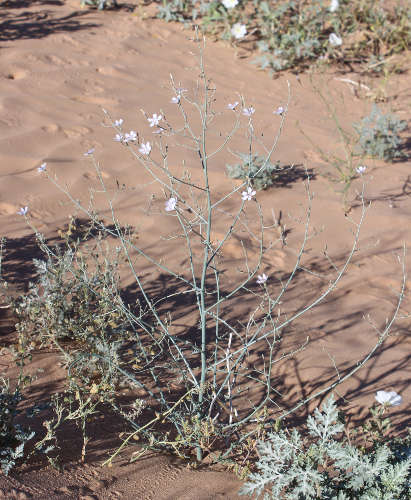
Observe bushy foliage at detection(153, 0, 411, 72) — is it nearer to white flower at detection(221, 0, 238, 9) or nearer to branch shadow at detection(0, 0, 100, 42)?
white flower at detection(221, 0, 238, 9)

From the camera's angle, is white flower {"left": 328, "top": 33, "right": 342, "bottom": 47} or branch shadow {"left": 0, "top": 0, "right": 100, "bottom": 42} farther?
branch shadow {"left": 0, "top": 0, "right": 100, "bottom": 42}

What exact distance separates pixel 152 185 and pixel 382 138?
1.73m

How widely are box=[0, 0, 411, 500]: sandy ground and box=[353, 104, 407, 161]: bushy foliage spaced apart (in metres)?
0.10

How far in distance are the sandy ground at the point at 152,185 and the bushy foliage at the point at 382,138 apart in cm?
10

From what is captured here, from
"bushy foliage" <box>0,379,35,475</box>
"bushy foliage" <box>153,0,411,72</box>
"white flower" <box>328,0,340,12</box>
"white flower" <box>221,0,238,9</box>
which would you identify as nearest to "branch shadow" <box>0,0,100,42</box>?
"bushy foliage" <box>153,0,411,72</box>

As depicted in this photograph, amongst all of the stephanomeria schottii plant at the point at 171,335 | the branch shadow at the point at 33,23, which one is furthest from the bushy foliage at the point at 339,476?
the branch shadow at the point at 33,23

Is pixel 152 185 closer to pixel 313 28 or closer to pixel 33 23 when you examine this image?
pixel 313 28

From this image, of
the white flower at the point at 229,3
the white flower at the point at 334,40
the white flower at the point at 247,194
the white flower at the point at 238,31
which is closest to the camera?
the white flower at the point at 247,194

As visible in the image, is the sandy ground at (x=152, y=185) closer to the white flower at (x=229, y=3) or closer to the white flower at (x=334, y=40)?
the white flower at (x=334, y=40)

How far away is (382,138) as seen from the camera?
13.3ft

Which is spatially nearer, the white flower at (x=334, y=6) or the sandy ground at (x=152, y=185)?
the sandy ground at (x=152, y=185)

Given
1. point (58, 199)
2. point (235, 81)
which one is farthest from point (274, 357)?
point (235, 81)

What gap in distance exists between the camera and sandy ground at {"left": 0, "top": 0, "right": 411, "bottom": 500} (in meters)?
1.84

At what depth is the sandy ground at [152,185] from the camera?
72.6 inches
